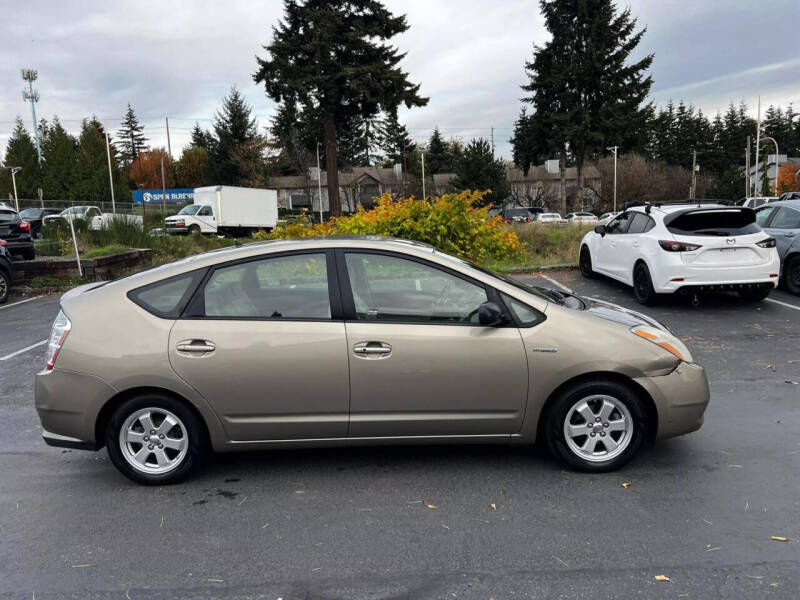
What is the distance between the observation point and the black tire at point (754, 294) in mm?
9641

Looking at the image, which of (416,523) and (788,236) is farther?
(788,236)

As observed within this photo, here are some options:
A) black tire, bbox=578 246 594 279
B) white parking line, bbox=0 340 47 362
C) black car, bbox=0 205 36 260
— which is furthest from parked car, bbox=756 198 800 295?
black car, bbox=0 205 36 260

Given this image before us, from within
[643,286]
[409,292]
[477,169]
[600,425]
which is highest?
[477,169]

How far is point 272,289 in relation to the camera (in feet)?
13.4

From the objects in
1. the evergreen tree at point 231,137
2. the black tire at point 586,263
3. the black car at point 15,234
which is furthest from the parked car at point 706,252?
the evergreen tree at point 231,137

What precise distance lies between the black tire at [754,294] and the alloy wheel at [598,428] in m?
6.77

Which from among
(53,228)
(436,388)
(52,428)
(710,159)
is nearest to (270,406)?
(436,388)

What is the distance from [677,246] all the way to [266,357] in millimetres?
7223

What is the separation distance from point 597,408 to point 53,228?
1789 cm

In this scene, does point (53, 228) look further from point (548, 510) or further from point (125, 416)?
point (548, 510)

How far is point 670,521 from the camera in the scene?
3.45 m

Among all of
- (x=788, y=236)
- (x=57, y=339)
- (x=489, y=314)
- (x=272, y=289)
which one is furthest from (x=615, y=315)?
(x=788, y=236)

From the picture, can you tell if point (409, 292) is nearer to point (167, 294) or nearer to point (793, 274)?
point (167, 294)

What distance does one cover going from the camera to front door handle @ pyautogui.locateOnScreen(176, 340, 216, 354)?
12.6ft
